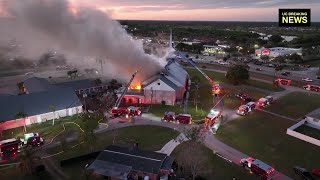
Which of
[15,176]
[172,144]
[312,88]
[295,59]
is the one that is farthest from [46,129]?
[295,59]

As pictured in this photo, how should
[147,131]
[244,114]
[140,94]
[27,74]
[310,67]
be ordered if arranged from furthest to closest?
[310,67]
[27,74]
[140,94]
[244,114]
[147,131]

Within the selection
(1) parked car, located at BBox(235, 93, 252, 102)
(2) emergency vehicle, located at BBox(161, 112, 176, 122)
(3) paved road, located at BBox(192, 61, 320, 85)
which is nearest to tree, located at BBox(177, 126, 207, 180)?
(2) emergency vehicle, located at BBox(161, 112, 176, 122)

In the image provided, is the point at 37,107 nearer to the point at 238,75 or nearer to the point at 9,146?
the point at 9,146

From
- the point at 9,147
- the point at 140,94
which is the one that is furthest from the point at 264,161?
the point at 9,147

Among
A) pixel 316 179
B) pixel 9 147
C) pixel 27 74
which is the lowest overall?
pixel 316 179

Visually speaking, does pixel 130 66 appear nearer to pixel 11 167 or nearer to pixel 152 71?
pixel 152 71

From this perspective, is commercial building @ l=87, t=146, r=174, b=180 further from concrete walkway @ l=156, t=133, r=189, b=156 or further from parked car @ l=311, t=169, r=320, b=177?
parked car @ l=311, t=169, r=320, b=177

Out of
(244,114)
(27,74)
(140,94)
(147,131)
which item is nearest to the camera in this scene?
(147,131)
